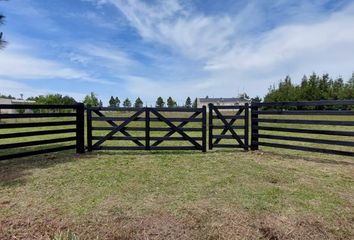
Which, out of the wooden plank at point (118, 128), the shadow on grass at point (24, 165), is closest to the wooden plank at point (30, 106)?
the wooden plank at point (118, 128)

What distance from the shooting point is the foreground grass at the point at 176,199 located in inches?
140

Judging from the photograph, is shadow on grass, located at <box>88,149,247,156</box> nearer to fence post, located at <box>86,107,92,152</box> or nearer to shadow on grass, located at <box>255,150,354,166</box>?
fence post, located at <box>86,107,92,152</box>

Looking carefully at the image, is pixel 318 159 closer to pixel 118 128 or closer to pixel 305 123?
pixel 305 123

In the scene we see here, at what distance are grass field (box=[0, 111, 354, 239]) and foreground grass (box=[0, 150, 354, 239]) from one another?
14 mm

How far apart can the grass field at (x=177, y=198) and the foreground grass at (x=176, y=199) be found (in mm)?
14

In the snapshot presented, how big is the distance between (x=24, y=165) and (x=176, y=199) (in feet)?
15.5

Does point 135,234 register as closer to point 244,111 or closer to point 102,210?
point 102,210

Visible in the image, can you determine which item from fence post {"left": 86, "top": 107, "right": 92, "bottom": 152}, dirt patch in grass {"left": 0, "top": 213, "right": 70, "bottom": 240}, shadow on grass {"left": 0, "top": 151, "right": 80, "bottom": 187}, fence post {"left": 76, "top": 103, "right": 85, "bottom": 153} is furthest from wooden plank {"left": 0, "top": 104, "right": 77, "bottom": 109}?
dirt patch in grass {"left": 0, "top": 213, "right": 70, "bottom": 240}

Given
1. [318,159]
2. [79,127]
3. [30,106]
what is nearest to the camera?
[30,106]

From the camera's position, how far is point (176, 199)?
464 cm

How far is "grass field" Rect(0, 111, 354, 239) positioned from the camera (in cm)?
355

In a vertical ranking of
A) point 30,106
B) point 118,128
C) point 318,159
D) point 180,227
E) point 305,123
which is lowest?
point 180,227

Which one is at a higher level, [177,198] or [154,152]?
[154,152]

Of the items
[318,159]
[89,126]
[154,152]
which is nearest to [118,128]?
[89,126]
